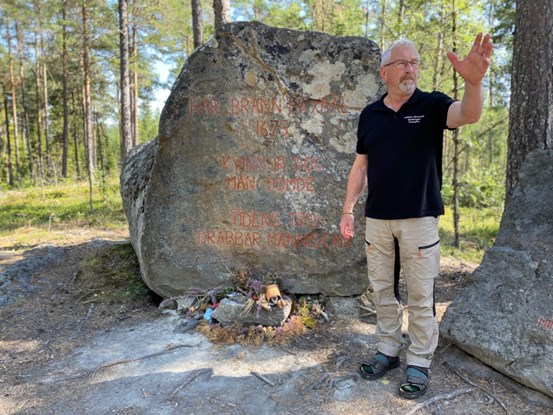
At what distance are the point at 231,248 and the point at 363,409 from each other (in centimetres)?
210

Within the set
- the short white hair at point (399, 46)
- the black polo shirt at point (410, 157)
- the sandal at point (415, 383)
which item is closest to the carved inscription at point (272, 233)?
the black polo shirt at point (410, 157)

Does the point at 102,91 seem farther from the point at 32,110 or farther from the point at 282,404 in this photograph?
the point at 282,404

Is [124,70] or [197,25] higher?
[197,25]

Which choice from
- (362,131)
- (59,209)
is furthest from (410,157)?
(59,209)

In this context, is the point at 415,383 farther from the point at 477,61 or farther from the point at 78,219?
the point at 78,219

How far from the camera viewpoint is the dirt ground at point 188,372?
279cm

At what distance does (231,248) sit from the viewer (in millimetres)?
4301

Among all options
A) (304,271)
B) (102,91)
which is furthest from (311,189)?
(102,91)

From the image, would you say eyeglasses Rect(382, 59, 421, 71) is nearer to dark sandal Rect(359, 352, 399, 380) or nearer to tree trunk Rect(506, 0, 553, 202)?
dark sandal Rect(359, 352, 399, 380)

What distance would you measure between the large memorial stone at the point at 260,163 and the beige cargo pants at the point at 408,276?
3.72 feet

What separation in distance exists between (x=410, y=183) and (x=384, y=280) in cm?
79

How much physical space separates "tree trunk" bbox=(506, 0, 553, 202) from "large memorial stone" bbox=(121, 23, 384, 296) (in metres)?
1.54

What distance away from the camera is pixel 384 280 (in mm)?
3055

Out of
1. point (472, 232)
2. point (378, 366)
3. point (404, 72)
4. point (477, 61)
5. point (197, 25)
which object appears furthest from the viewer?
point (197, 25)
